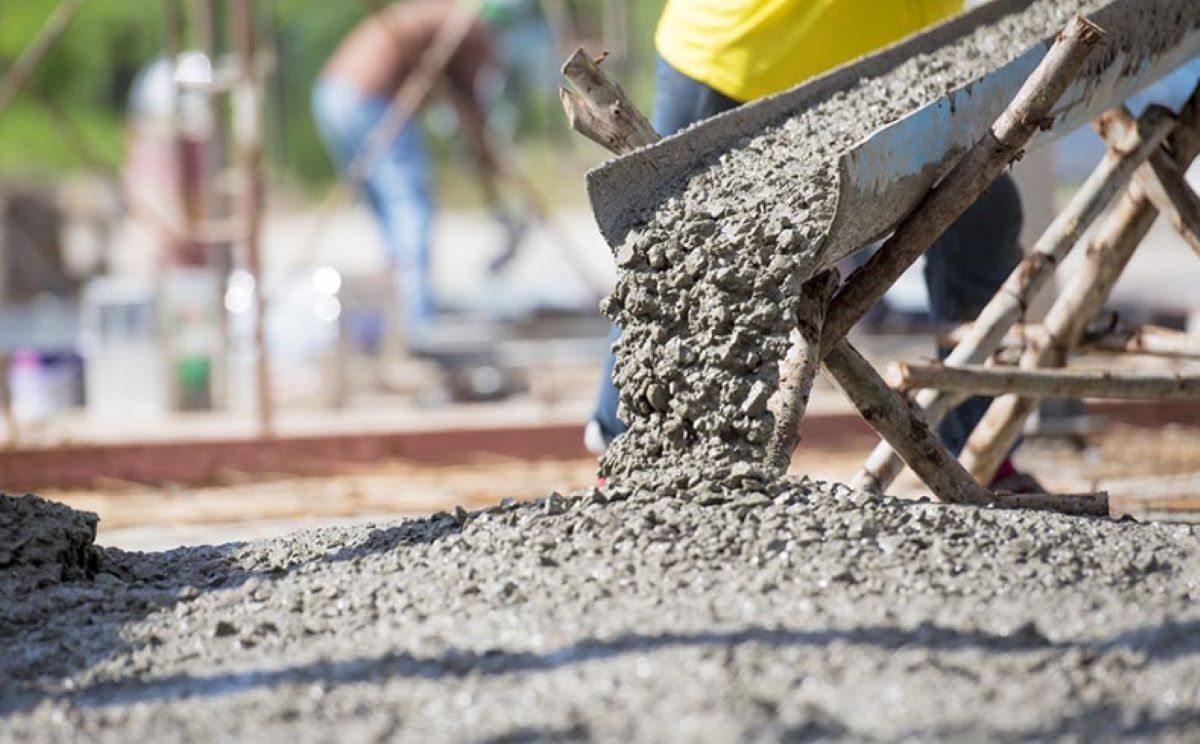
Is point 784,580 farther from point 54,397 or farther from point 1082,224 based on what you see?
point 54,397

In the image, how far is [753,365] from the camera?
10.1 feet

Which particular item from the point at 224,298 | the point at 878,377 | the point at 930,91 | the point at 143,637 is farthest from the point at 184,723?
the point at 224,298

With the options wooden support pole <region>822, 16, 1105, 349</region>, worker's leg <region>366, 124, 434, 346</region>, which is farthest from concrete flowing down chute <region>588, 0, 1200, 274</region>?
worker's leg <region>366, 124, 434, 346</region>

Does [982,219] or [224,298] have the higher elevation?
[224,298]

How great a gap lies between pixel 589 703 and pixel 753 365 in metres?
0.88

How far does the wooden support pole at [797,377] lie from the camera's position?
123 inches

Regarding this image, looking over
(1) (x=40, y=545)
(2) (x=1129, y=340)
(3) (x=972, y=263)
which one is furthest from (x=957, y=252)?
(1) (x=40, y=545)

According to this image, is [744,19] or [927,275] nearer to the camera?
[744,19]

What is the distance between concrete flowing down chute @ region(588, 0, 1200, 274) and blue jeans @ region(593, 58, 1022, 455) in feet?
1.39

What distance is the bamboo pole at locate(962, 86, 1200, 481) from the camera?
4086 millimetres

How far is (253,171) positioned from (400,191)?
2091 millimetres

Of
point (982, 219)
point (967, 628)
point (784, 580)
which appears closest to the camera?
point (967, 628)

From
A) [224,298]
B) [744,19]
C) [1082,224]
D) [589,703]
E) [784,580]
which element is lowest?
[589,703]

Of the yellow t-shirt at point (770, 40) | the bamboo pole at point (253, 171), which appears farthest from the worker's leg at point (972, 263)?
the bamboo pole at point (253, 171)
